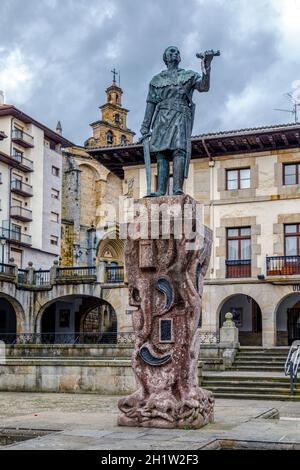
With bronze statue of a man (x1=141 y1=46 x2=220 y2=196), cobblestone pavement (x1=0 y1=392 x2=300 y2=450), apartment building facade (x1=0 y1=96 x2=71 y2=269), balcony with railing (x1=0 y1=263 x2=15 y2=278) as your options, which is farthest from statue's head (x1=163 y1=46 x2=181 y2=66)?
apartment building facade (x1=0 y1=96 x2=71 y2=269)

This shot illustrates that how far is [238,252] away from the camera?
32969 millimetres

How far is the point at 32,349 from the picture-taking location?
28.2 metres

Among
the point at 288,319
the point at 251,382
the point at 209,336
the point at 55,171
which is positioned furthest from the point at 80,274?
the point at 251,382

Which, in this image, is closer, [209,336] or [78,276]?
[209,336]

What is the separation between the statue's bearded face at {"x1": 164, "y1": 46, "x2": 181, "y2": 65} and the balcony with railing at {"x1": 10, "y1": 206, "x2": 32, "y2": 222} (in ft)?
115

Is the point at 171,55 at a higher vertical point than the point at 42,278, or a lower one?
higher

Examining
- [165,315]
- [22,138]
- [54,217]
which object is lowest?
[165,315]

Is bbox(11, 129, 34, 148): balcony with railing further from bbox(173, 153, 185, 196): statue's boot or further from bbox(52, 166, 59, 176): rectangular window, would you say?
bbox(173, 153, 185, 196): statue's boot

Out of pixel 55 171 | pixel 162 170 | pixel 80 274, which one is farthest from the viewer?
pixel 55 171

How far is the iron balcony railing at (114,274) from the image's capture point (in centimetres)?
3525

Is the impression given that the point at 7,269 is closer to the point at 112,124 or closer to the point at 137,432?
the point at 137,432

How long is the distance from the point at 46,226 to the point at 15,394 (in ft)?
101

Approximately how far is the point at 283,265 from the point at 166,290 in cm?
2190
